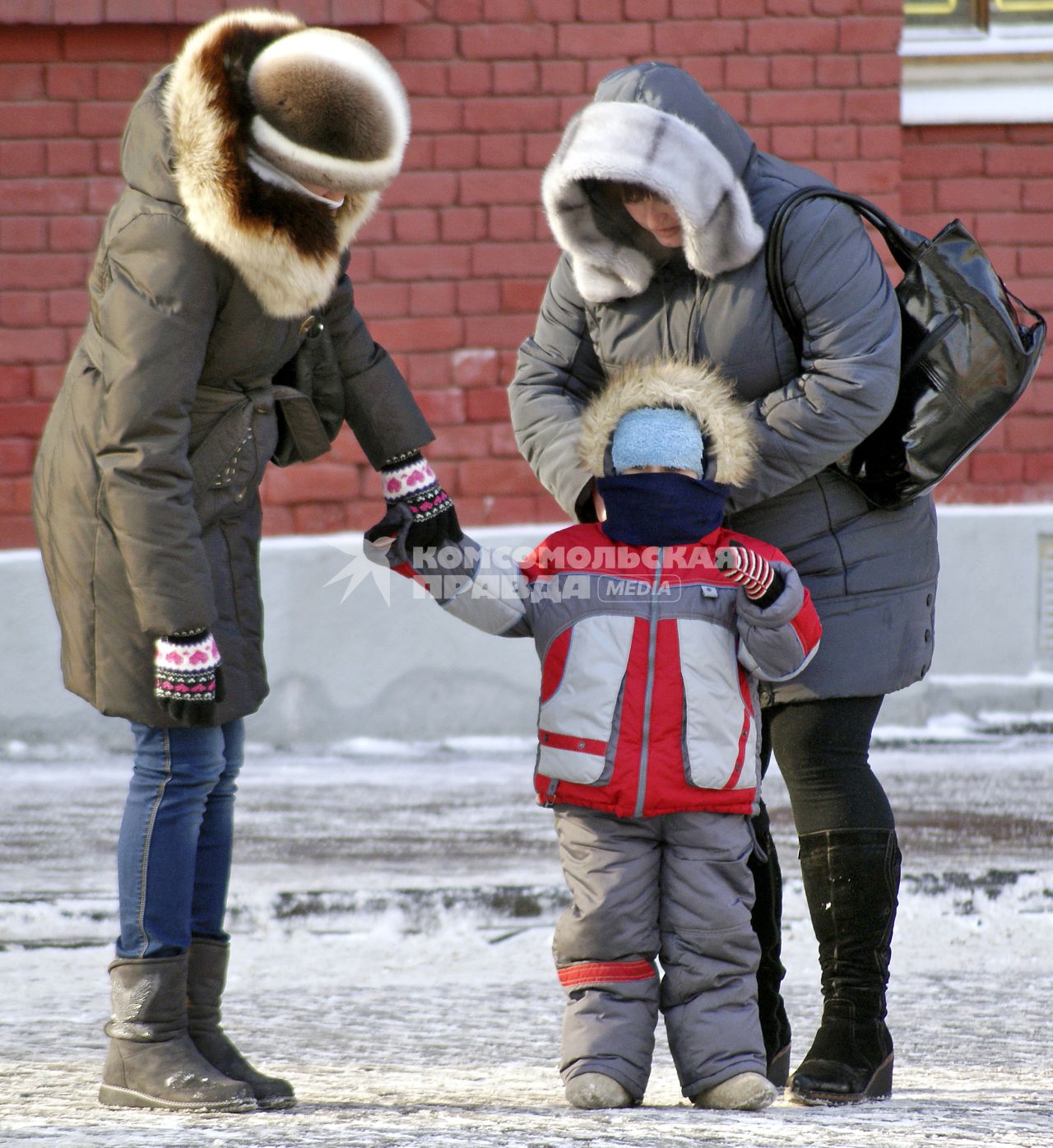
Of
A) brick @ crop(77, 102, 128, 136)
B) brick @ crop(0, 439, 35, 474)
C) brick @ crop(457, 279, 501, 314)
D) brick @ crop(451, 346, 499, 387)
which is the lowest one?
brick @ crop(0, 439, 35, 474)

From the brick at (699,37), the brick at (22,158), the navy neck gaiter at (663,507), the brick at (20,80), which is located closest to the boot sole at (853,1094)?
the navy neck gaiter at (663,507)

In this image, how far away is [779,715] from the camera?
2.81 m

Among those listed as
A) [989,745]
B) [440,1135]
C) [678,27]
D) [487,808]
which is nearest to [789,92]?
[678,27]

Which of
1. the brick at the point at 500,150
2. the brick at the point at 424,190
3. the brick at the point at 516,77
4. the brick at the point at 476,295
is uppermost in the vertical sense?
the brick at the point at 516,77

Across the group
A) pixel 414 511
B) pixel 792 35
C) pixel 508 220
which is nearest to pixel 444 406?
pixel 508 220

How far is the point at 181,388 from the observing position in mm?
2451

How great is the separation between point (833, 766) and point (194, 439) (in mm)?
1263

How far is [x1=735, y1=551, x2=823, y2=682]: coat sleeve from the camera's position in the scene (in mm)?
2578

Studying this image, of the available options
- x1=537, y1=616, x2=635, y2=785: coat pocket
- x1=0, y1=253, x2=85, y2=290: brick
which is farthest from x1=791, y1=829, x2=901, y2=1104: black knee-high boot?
x1=0, y1=253, x2=85, y2=290: brick

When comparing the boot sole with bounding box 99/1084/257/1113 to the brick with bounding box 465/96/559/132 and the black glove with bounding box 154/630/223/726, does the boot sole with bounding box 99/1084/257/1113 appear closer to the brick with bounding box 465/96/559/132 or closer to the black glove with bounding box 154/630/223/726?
the black glove with bounding box 154/630/223/726

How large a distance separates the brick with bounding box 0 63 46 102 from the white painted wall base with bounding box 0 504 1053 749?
175 centimetres

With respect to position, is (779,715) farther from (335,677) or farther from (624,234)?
(335,677)

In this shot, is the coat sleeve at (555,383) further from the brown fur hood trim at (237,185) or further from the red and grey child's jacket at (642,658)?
the brown fur hood trim at (237,185)

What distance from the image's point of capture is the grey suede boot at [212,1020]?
2.69 metres
